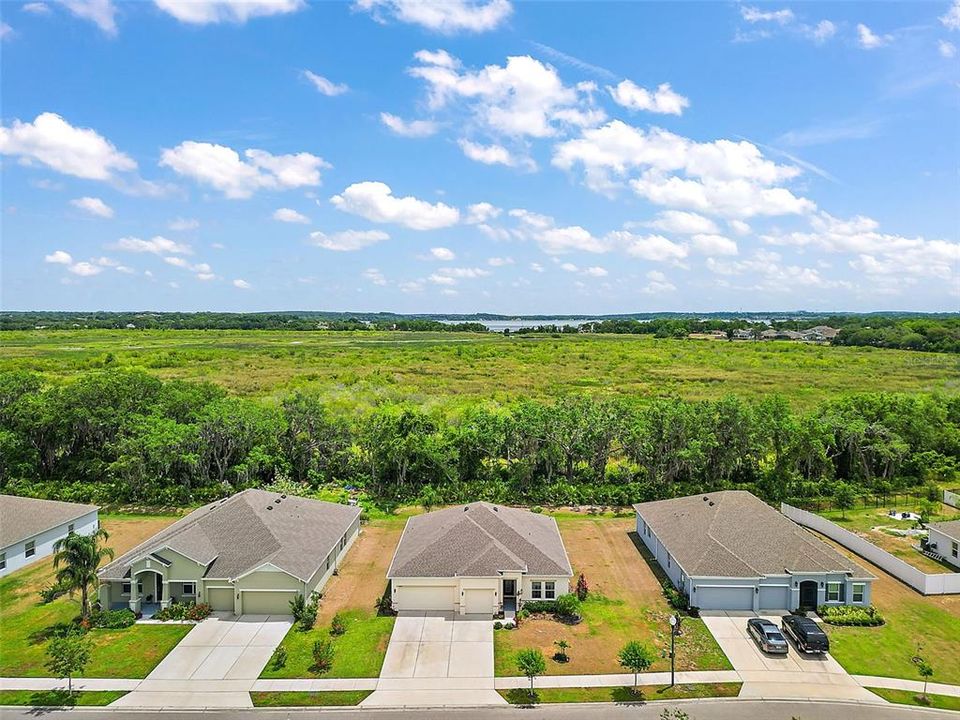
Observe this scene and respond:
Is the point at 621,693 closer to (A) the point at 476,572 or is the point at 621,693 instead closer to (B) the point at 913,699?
(A) the point at 476,572

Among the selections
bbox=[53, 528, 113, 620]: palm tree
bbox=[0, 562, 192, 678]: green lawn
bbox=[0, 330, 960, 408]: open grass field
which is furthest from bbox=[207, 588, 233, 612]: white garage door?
bbox=[0, 330, 960, 408]: open grass field

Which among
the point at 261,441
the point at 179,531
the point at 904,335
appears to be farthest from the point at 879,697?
the point at 904,335

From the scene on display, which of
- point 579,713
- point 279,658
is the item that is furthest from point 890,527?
point 279,658

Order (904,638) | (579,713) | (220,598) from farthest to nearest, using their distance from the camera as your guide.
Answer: (220,598)
(904,638)
(579,713)

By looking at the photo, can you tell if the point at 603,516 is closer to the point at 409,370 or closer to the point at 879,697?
the point at 879,697

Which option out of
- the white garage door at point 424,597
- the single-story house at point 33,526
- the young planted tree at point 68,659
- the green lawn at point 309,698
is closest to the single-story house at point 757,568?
the white garage door at point 424,597

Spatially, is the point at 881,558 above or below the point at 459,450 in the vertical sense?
below
